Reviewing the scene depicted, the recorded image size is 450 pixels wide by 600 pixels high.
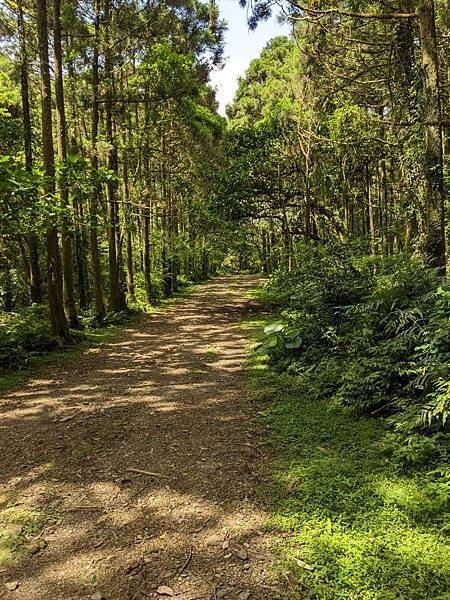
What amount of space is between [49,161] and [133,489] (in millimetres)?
7933

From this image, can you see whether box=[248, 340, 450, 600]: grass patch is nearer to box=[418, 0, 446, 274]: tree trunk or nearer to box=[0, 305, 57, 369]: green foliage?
box=[418, 0, 446, 274]: tree trunk

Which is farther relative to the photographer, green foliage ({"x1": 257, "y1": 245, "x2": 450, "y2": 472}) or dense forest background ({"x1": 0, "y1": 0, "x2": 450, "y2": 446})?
dense forest background ({"x1": 0, "y1": 0, "x2": 450, "y2": 446})

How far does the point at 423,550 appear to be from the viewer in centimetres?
268

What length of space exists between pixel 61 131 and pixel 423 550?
1109 cm

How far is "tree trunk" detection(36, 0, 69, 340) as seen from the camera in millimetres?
9180

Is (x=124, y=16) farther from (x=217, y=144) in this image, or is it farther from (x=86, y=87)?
(x=217, y=144)

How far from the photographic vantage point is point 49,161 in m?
9.47

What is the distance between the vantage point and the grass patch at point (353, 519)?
2.49 m

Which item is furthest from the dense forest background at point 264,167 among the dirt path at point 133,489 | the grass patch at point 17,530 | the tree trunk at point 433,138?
the grass patch at point 17,530

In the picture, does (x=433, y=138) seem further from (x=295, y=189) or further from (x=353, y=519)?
(x=295, y=189)

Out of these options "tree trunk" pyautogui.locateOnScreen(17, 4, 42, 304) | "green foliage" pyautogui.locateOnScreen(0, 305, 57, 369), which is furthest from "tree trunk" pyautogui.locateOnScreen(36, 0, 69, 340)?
"tree trunk" pyautogui.locateOnScreen(17, 4, 42, 304)

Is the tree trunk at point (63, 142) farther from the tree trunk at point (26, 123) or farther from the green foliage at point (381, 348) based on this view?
the green foliage at point (381, 348)

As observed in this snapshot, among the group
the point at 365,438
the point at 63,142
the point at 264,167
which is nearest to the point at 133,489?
the point at 365,438

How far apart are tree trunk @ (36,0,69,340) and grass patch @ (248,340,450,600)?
6.65 meters
